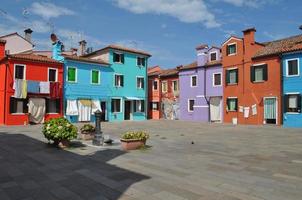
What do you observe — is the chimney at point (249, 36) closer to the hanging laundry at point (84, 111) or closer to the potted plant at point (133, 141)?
the hanging laundry at point (84, 111)

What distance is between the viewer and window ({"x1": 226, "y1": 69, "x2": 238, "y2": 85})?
1170 inches

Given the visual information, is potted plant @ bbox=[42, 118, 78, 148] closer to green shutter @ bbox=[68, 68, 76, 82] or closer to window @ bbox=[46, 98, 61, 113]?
window @ bbox=[46, 98, 61, 113]

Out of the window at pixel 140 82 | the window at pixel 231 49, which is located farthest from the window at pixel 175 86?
the window at pixel 231 49

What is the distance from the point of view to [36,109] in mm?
26656

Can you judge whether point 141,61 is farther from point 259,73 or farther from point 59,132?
point 59,132

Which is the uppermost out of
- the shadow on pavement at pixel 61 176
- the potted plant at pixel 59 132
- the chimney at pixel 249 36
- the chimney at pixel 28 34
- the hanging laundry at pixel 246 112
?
the chimney at pixel 28 34

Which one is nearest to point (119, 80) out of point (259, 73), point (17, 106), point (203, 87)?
point (203, 87)

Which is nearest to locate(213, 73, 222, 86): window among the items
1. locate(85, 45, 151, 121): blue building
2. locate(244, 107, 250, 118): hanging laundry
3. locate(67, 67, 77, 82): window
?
locate(244, 107, 250, 118): hanging laundry

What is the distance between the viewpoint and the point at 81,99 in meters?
30.0

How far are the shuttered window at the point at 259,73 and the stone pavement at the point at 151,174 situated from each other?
16.8 meters

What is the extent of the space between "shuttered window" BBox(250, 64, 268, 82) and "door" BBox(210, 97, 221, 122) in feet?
16.1

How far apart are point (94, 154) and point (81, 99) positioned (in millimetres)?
20334

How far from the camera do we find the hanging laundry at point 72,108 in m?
28.9

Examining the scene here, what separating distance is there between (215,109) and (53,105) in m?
16.5
